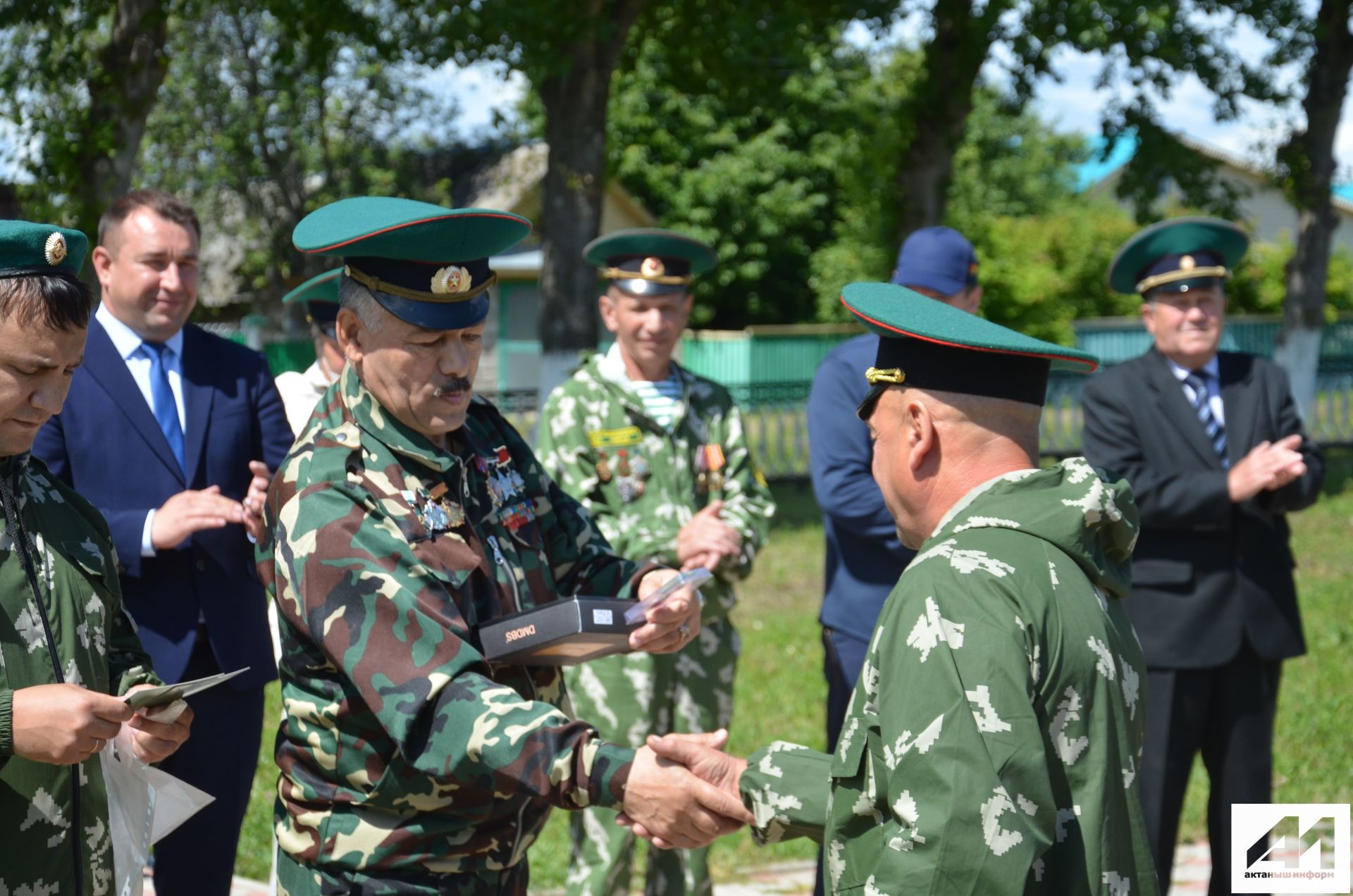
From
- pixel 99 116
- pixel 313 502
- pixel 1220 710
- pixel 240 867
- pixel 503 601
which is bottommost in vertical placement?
pixel 240 867

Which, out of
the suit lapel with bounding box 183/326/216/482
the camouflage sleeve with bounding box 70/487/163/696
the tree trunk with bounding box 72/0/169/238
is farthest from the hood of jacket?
the tree trunk with bounding box 72/0/169/238

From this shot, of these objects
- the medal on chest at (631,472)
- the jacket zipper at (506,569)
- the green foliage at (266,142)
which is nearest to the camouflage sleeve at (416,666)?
the jacket zipper at (506,569)

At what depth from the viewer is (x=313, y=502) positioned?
2.60 meters

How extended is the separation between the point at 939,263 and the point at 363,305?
2.35 metres

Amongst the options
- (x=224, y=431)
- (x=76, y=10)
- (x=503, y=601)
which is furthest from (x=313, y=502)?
(x=76, y=10)

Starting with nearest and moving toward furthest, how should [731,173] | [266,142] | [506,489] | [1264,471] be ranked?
1. [506,489]
2. [1264,471]
3. [266,142]
4. [731,173]

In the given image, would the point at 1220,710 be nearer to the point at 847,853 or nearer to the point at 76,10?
the point at 847,853

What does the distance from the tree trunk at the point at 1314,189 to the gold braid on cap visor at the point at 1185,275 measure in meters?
13.5

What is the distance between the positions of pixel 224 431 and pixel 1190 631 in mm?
3159

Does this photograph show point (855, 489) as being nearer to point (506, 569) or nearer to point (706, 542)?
point (706, 542)

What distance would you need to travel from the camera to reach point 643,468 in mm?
4832

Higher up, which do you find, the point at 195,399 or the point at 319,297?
the point at 319,297

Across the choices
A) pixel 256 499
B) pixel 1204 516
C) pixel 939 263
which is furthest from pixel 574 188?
pixel 256 499

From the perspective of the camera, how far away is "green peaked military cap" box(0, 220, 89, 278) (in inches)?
102
